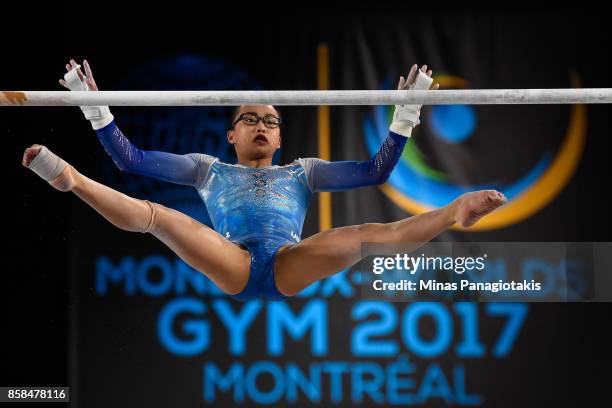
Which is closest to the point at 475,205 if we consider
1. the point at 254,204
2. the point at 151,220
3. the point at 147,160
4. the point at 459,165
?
the point at 254,204

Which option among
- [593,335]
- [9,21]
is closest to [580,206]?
[593,335]

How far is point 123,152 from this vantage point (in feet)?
12.0

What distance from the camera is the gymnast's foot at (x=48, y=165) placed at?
3068mm

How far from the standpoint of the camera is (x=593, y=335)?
505cm

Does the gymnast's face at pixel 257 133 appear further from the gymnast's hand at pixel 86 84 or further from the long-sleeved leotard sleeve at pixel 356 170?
the gymnast's hand at pixel 86 84

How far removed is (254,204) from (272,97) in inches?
33.6

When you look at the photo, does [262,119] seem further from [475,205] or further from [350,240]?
[475,205]

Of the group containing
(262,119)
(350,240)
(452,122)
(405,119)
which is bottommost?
(350,240)

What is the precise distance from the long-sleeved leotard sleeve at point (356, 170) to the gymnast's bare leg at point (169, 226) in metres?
0.63

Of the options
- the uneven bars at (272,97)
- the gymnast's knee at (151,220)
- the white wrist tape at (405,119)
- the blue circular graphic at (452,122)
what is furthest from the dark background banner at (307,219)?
the uneven bars at (272,97)

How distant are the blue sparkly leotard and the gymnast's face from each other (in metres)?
0.10

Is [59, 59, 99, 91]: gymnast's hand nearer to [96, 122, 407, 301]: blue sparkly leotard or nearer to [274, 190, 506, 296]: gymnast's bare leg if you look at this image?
[96, 122, 407, 301]: blue sparkly leotard

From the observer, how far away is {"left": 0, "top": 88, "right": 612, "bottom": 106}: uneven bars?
10.1 feet

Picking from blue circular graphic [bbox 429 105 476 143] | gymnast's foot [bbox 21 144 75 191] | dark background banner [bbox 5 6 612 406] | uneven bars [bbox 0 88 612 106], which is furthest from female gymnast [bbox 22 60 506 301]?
blue circular graphic [bbox 429 105 476 143]
